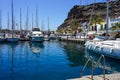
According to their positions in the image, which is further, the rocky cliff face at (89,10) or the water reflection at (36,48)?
the rocky cliff face at (89,10)

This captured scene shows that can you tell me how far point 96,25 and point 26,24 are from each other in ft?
104

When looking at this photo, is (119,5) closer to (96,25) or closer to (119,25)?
(96,25)

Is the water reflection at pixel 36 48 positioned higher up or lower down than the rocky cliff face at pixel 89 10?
lower down

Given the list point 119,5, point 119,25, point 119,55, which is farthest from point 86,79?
point 119,5

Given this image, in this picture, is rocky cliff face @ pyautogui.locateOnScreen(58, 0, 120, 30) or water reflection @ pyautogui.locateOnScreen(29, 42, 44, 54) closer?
water reflection @ pyautogui.locateOnScreen(29, 42, 44, 54)

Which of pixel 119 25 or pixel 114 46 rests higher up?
pixel 119 25

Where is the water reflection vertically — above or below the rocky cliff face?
below

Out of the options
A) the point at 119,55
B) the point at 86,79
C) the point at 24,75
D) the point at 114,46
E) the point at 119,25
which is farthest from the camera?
the point at 119,25

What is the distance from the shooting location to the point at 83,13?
187 metres

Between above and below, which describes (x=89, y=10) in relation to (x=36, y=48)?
above

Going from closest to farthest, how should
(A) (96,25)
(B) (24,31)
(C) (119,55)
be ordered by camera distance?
(C) (119,55) < (A) (96,25) < (B) (24,31)

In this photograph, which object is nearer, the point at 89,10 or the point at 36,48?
the point at 36,48

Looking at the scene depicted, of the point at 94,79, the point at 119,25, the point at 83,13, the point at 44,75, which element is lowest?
the point at 44,75

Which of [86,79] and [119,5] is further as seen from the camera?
[119,5]
